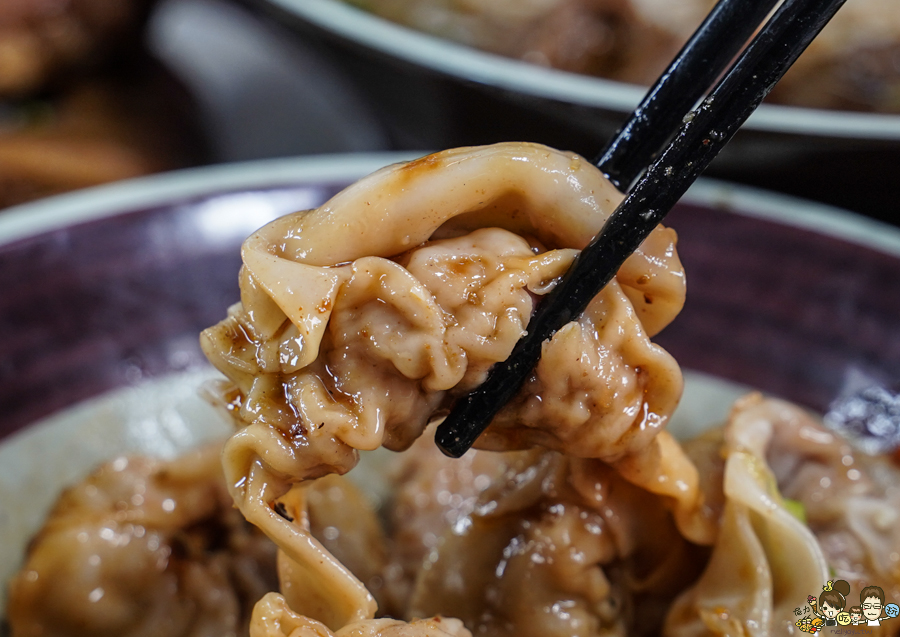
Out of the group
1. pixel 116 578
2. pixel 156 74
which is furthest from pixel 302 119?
pixel 116 578

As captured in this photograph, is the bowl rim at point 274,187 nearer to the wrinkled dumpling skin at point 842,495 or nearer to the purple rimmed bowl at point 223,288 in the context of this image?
the purple rimmed bowl at point 223,288

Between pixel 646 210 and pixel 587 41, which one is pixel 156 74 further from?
pixel 646 210

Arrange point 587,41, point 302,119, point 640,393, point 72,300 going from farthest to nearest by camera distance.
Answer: point 302,119 → point 587,41 → point 72,300 → point 640,393

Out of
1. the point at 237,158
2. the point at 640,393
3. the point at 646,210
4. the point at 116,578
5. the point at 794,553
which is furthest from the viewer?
the point at 237,158

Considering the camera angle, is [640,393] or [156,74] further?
[156,74]

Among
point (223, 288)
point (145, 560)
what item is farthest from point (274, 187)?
point (145, 560)

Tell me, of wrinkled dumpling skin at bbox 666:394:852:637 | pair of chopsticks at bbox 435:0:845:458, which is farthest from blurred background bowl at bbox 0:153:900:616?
pair of chopsticks at bbox 435:0:845:458

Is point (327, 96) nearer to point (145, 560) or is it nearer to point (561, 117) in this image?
point (561, 117)
